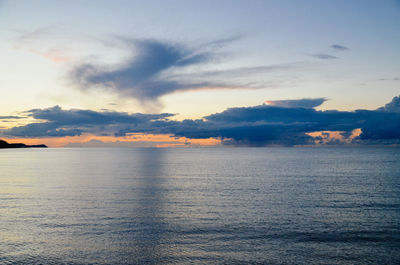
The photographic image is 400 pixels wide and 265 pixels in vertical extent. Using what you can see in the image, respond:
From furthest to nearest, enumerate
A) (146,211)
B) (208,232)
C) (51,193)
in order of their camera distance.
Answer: (51,193) → (146,211) → (208,232)

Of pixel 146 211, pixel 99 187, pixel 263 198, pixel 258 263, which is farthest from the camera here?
pixel 99 187

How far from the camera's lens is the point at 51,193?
50.3 metres

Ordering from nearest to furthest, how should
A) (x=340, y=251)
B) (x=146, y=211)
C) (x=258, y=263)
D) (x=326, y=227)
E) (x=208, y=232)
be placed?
(x=258, y=263) < (x=340, y=251) < (x=208, y=232) < (x=326, y=227) < (x=146, y=211)

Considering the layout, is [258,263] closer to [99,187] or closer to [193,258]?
[193,258]

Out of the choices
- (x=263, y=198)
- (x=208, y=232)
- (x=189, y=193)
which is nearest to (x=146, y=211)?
(x=208, y=232)

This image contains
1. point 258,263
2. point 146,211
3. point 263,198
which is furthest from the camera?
point 263,198

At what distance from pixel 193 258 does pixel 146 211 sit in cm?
1621

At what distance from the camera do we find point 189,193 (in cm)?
5109

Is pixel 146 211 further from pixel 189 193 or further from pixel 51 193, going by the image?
pixel 51 193

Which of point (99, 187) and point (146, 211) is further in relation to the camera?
point (99, 187)

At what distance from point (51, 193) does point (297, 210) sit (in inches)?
1514

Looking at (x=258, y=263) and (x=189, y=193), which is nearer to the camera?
(x=258, y=263)

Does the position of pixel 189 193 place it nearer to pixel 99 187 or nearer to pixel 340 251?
pixel 99 187

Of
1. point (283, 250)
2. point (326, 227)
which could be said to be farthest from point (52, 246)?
point (326, 227)
